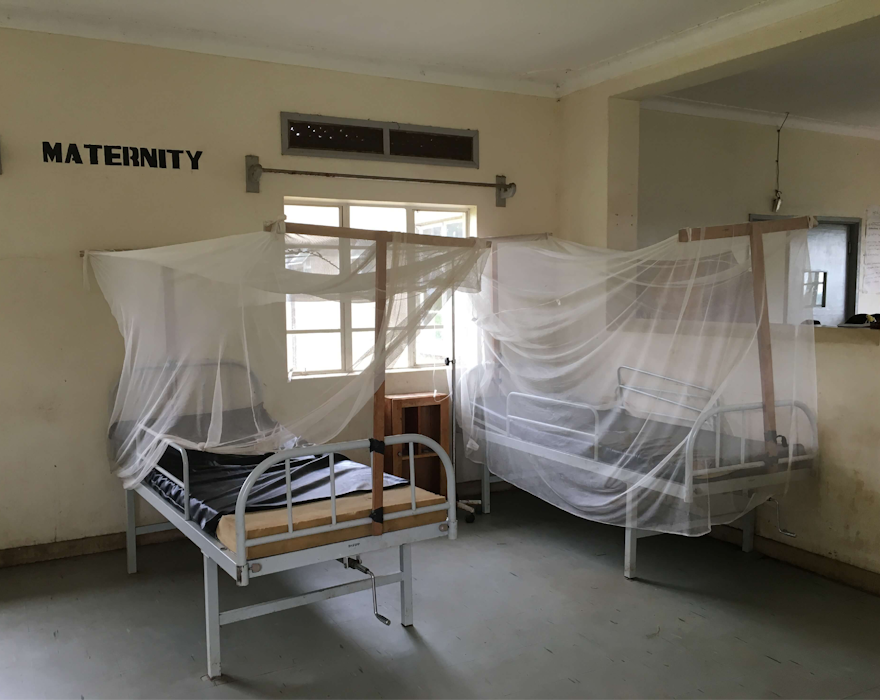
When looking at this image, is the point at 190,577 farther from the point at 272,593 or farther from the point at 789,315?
the point at 789,315

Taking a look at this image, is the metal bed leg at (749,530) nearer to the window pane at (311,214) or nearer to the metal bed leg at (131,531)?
the window pane at (311,214)

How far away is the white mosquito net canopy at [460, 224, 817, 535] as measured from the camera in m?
3.29

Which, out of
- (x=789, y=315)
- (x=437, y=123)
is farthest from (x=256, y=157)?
(x=789, y=315)

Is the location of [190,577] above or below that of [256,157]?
below

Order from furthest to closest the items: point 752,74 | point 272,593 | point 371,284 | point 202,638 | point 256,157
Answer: point 752,74 < point 256,157 < point 272,593 < point 202,638 < point 371,284

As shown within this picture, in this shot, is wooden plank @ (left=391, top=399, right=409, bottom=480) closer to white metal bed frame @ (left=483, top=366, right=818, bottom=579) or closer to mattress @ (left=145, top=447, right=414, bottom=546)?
mattress @ (left=145, top=447, right=414, bottom=546)

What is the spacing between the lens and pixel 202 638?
9.94 ft

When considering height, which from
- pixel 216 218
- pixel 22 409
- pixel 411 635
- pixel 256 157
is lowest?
pixel 411 635

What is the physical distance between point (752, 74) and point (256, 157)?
11.1 ft

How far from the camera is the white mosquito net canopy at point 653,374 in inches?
129

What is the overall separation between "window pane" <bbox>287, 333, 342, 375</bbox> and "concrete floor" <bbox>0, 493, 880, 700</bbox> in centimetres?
128

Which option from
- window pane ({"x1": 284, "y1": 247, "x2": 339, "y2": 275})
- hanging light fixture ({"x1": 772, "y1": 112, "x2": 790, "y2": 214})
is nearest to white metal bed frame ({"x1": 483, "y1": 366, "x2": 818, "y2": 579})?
window pane ({"x1": 284, "y1": 247, "x2": 339, "y2": 275})

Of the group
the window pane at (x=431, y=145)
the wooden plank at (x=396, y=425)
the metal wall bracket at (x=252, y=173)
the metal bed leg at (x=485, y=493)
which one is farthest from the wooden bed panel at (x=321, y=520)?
the window pane at (x=431, y=145)

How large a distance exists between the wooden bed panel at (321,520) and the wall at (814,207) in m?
2.13
